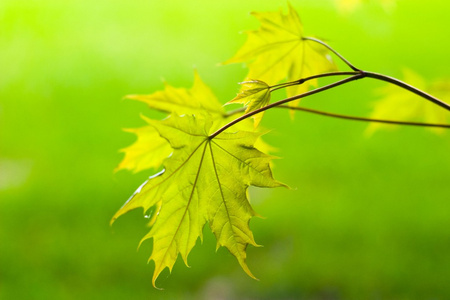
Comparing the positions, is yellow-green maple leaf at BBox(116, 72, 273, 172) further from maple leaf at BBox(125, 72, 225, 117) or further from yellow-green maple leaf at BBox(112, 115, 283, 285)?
yellow-green maple leaf at BBox(112, 115, 283, 285)

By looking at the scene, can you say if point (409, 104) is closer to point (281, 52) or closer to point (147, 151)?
point (281, 52)

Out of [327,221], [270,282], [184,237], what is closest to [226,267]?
[270,282]

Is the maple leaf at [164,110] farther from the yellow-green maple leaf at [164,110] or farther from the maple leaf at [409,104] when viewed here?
the maple leaf at [409,104]

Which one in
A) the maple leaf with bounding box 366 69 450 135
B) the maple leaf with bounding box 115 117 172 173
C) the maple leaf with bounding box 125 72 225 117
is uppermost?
the maple leaf with bounding box 366 69 450 135

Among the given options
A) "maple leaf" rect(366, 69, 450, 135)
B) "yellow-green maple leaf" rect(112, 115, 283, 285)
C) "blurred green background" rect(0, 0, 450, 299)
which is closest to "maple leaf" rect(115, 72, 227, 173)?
"yellow-green maple leaf" rect(112, 115, 283, 285)

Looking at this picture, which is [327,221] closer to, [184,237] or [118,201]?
[118,201]

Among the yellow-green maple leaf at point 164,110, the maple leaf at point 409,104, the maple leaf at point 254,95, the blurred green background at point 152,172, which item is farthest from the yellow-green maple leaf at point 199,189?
the blurred green background at point 152,172
